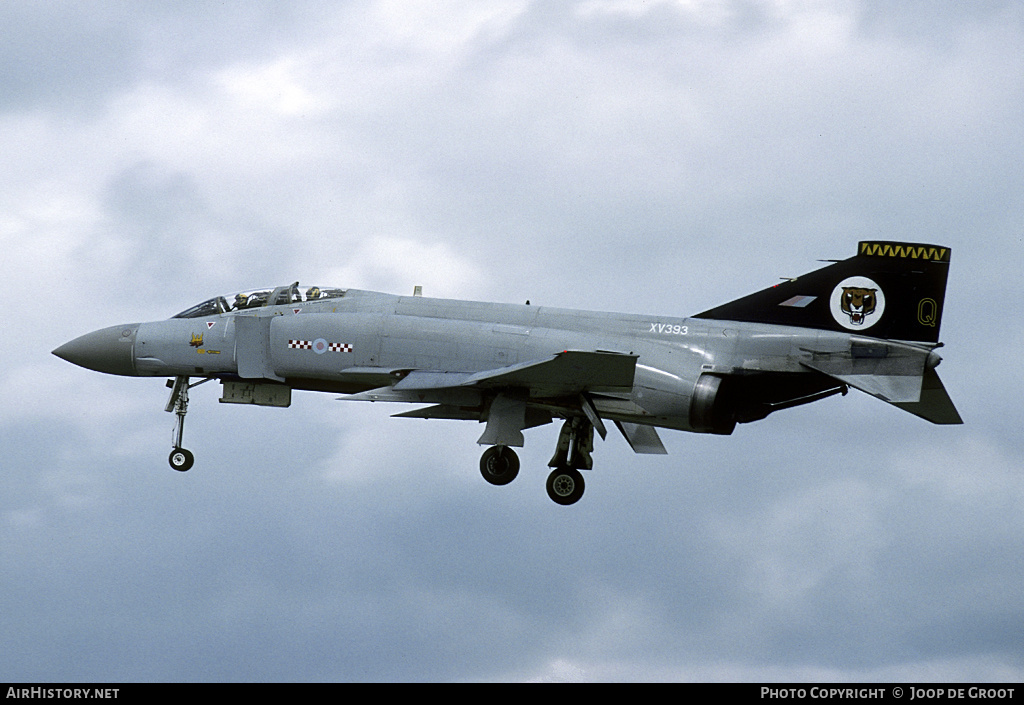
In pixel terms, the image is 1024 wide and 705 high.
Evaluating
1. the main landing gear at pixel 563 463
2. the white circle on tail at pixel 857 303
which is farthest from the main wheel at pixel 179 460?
the white circle on tail at pixel 857 303

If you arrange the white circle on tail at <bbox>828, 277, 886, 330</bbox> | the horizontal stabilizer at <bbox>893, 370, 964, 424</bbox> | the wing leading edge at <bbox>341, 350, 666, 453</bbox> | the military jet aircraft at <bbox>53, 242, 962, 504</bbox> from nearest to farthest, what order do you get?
the wing leading edge at <bbox>341, 350, 666, 453</bbox> < the military jet aircraft at <bbox>53, 242, 962, 504</bbox> < the horizontal stabilizer at <bbox>893, 370, 964, 424</bbox> < the white circle on tail at <bbox>828, 277, 886, 330</bbox>

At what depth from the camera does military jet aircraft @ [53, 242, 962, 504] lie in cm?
2228

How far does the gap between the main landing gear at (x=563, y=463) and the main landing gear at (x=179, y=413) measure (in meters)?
4.88

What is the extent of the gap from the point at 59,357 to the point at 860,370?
42.8 feet

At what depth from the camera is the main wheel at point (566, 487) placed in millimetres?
23844

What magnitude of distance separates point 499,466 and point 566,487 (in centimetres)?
115

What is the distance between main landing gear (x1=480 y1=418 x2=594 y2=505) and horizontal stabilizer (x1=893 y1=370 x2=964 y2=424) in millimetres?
5078

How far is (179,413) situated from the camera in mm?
24328

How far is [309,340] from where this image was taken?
23.3m

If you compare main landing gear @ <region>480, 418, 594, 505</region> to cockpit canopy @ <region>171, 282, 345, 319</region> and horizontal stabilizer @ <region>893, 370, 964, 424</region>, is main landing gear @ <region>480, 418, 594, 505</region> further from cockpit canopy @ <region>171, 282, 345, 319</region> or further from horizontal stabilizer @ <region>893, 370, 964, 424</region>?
horizontal stabilizer @ <region>893, 370, 964, 424</region>

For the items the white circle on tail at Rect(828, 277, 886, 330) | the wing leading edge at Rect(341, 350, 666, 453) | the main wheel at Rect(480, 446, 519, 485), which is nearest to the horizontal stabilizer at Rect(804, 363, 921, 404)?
the white circle on tail at Rect(828, 277, 886, 330)

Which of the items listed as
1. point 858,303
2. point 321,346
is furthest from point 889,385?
point 321,346
